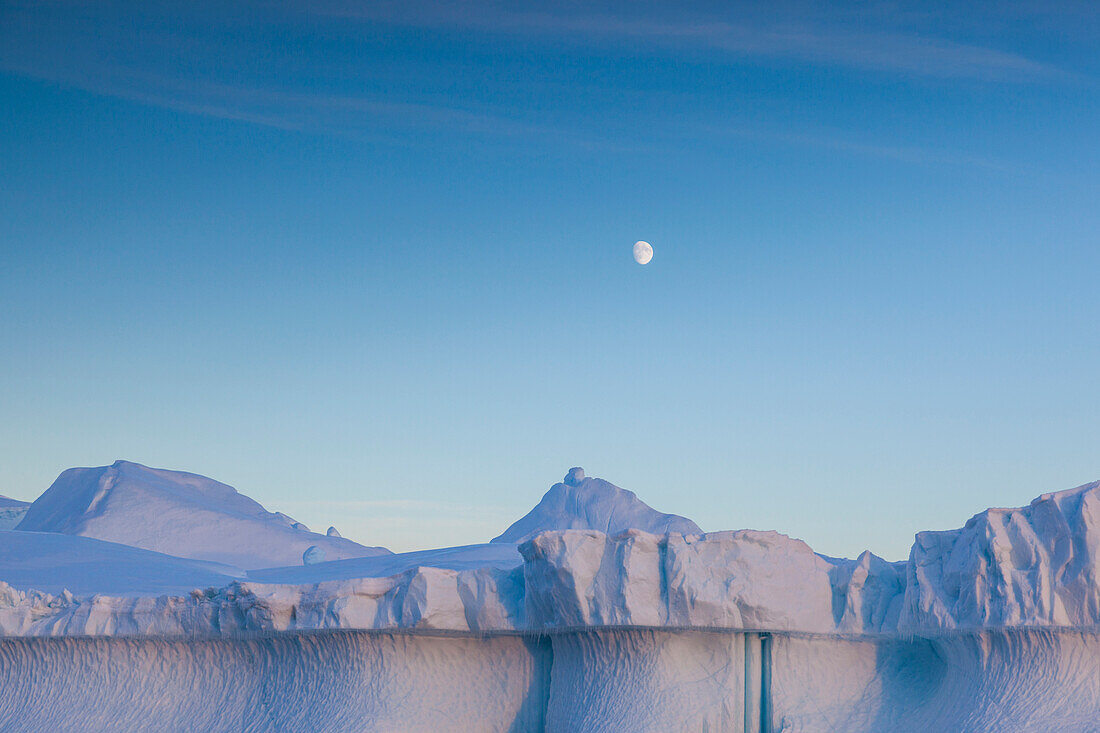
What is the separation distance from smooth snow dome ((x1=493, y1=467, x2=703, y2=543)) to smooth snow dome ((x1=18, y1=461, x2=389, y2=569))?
16.0 feet

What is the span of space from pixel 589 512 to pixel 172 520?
Result: 12.4 meters

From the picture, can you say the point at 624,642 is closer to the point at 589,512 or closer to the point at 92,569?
the point at 92,569

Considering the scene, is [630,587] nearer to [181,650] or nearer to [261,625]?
[261,625]

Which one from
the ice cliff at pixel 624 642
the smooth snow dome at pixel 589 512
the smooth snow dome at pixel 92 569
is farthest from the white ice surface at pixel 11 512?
the ice cliff at pixel 624 642

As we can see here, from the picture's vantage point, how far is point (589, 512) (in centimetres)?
3391

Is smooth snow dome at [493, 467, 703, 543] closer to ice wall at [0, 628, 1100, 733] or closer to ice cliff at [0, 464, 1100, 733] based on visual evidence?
ice wall at [0, 628, 1100, 733]

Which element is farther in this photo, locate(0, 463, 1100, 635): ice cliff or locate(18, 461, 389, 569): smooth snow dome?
locate(18, 461, 389, 569): smooth snow dome

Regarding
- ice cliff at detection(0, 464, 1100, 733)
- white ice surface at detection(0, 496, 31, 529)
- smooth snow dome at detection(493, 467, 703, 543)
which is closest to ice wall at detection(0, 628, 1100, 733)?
ice cliff at detection(0, 464, 1100, 733)

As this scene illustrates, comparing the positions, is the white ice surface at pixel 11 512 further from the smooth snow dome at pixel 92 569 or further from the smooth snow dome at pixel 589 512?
the smooth snow dome at pixel 589 512

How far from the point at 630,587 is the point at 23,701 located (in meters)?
9.67

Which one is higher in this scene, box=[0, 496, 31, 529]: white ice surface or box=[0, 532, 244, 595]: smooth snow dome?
box=[0, 496, 31, 529]: white ice surface

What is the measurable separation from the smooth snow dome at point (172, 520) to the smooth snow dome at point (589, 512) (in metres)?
4.87

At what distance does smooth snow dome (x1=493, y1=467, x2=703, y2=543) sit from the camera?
3300cm

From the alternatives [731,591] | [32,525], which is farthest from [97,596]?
[32,525]
